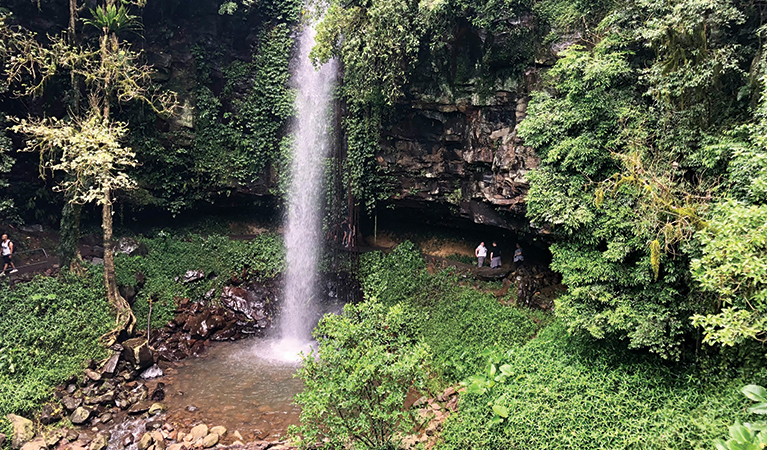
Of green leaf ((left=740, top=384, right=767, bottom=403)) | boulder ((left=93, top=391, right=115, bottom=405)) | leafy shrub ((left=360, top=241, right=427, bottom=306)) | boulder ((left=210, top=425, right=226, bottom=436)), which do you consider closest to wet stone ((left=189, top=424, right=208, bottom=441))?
boulder ((left=210, top=425, right=226, bottom=436))

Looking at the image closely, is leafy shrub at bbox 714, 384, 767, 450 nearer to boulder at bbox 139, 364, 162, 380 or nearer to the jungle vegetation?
the jungle vegetation

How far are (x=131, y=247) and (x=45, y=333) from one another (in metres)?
4.67

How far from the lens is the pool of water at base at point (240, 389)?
9164 millimetres

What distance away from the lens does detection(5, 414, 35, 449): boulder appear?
8.16 metres

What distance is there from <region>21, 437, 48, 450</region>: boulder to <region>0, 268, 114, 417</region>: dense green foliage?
978mm

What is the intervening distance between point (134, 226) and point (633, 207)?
16.8m

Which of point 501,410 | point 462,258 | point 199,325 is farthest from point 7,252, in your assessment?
point 462,258

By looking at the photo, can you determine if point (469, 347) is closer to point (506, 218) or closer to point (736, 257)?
point (506, 218)

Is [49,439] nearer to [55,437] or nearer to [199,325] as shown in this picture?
[55,437]

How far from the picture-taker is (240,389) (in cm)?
1034

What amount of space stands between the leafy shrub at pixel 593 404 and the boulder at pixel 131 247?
12243mm

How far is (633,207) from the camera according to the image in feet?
24.9

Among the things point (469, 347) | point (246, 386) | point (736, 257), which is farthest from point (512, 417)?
point (246, 386)

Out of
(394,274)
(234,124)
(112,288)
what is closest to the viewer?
(112,288)
